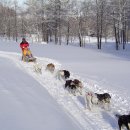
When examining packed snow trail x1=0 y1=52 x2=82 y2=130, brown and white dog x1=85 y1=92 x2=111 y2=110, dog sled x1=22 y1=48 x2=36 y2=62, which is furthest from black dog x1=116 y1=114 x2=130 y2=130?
dog sled x1=22 y1=48 x2=36 y2=62

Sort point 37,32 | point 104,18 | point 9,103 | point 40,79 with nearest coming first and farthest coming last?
point 9,103
point 40,79
point 104,18
point 37,32

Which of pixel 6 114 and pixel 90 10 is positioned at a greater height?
pixel 90 10

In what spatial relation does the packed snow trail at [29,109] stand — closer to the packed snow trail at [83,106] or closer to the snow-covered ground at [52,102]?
the snow-covered ground at [52,102]

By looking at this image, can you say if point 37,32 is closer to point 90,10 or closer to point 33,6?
point 33,6

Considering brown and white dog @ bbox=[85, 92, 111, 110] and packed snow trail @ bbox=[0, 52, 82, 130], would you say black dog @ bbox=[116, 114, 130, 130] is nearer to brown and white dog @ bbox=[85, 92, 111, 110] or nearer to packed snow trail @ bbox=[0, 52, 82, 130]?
packed snow trail @ bbox=[0, 52, 82, 130]

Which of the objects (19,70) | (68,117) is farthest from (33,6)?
(68,117)

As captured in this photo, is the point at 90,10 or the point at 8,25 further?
the point at 8,25

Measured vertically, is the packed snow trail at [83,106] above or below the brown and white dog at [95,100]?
below

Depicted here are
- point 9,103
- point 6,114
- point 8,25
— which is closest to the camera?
point 6,114

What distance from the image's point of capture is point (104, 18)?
60.9m

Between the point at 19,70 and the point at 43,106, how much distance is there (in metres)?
9.33

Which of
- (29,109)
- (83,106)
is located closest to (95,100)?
(83,106)

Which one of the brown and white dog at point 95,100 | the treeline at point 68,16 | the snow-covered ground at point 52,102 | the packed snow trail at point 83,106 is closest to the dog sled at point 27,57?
the snow-covered ground at point 52,102

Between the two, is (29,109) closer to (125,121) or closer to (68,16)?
(125,121)
